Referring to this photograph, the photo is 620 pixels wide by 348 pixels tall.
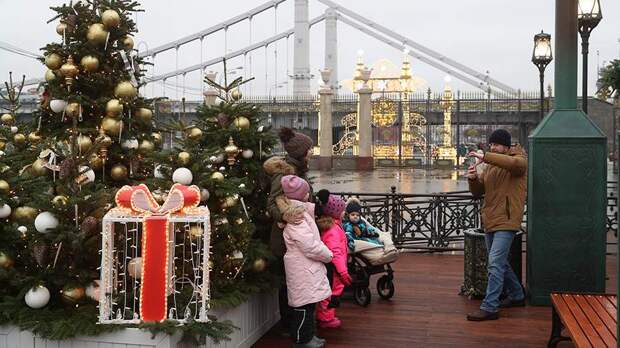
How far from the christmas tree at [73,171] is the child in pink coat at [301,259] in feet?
3.03

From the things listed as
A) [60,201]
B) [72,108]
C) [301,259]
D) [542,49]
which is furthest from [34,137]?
[542,49]

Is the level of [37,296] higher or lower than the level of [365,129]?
lower

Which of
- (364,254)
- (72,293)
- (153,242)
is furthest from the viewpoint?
(364,254)

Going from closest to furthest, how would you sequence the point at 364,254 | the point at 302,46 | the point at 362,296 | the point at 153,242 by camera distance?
the point at 153,242 → the point at 364,254 → the point at 362,296 → the point at 302,46

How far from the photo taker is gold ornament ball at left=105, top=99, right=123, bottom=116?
4.67 metres

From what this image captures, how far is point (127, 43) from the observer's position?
4.95 meters

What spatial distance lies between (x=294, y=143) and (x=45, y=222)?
212cm

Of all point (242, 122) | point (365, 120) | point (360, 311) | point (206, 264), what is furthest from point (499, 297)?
point (365, 120)

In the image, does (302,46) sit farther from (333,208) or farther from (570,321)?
(570,321)

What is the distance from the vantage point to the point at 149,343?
3.61 m

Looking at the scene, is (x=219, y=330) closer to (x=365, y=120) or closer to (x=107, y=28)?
(x=107, y=28)

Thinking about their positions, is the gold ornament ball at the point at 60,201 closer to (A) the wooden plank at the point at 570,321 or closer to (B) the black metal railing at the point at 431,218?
(A) the wooden plank at the point at 570,321

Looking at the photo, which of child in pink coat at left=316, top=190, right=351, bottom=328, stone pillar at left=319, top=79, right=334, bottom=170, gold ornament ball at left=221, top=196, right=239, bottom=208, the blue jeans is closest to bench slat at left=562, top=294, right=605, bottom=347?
the blue jeans

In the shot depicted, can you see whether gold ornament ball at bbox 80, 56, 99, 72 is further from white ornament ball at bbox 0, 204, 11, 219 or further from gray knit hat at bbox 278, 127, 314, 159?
gray knit hat at bbox 278, 127, 314, 159
